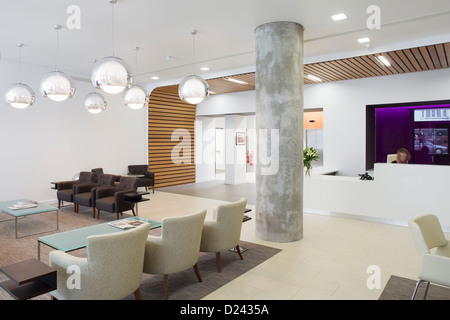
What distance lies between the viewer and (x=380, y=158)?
32.8ft

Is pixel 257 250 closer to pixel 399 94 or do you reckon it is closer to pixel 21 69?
pixel 399 94

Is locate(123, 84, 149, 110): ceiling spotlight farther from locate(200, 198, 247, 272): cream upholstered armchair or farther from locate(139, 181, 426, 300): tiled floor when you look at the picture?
locate(139, 181, 426, 300): tiled floor

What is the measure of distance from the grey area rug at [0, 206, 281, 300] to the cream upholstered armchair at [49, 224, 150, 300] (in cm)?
64

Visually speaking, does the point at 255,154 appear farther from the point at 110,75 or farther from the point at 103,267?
the point at 103,267

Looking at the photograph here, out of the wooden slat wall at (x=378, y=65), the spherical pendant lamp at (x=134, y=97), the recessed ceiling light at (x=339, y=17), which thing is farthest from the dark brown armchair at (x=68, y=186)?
the recessed ceiling light at (x=339, y=17)

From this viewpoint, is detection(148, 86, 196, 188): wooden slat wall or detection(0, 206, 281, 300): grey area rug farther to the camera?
detection(148, 86, 196, 188): wooden slat wall

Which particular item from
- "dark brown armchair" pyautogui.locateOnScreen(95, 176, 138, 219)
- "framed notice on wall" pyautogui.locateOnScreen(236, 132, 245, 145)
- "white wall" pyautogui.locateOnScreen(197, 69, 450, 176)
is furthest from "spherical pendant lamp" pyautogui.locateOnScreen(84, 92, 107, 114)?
"framed notice on wall" pyautogui.locateOnScreen(236, 132, 245, 145)

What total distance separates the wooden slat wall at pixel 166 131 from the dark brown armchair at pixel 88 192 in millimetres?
3516

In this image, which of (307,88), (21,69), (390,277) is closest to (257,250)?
Result: (390,277)

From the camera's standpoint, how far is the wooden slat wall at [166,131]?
1155cm

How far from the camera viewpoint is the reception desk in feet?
19.2

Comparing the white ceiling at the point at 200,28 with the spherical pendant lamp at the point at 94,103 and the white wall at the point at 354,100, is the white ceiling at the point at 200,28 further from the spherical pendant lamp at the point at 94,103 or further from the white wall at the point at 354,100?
the white wall at the point at 354,100

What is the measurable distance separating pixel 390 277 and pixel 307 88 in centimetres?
718

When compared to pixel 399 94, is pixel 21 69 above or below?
above
